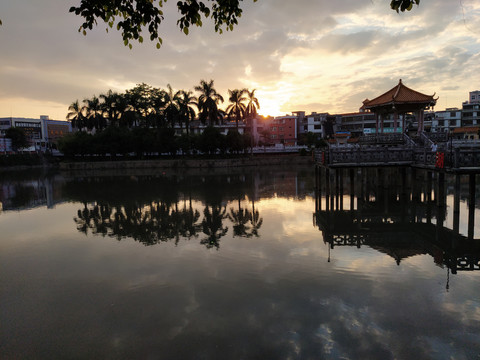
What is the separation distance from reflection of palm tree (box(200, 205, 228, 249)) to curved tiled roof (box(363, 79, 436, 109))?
50.3 feet

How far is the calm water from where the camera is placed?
6.84 metres

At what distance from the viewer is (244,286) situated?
31.7 ft

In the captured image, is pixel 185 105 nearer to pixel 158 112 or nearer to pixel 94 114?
pixel 158 112

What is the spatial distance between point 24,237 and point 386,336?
17196mm

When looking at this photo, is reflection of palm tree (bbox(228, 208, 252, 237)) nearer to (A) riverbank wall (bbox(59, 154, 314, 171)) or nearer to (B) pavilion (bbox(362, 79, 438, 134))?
(B) pavilion (bbox(362, 79, 438, 134))

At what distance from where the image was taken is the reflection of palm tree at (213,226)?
48.2 ft

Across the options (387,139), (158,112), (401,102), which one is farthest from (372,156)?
(158,112)

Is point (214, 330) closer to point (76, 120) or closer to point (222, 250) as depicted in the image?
point (222, 250)

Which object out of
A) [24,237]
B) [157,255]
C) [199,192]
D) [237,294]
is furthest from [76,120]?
[237,294]

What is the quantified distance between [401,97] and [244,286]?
22.4 metres

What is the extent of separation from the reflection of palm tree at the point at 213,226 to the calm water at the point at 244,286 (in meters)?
0.14

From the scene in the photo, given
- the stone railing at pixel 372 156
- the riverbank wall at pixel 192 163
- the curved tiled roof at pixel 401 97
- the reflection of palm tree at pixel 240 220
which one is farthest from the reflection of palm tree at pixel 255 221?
the riverbank wall at pixel 192 163

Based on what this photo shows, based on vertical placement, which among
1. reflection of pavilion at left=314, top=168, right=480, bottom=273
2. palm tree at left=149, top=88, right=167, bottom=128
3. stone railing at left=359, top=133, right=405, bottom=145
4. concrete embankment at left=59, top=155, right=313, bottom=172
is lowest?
reflection of pavilion at left=314, top=168, right=480, bottom=273

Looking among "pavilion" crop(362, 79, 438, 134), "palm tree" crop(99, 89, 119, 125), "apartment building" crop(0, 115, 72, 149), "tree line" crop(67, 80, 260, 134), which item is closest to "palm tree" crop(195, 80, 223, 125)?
"tree line" crop(67, 80, 260, 134)
